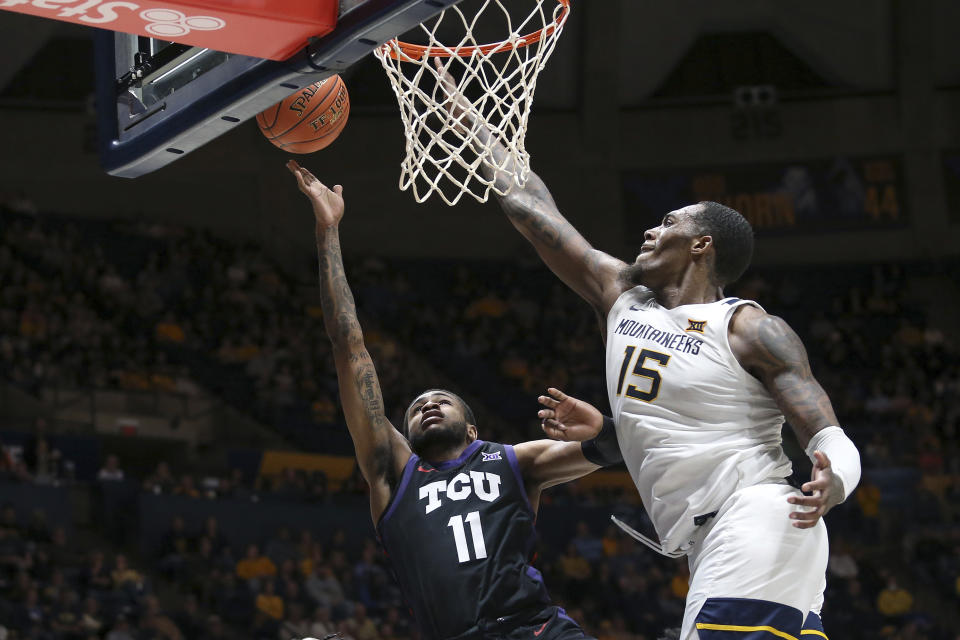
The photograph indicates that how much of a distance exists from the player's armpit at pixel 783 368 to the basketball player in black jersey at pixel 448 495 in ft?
3.28

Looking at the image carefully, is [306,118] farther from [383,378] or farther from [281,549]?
[383,378]

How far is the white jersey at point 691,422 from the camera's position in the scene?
124 inches

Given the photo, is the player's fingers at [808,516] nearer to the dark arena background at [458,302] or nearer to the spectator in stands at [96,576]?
the dark arena background at [458,302]

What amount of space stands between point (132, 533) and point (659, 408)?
9.37 m

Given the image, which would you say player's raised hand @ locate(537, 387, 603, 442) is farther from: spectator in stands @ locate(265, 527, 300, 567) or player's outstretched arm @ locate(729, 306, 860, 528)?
spectator in stands @ locate(265, 527, 300, 567)

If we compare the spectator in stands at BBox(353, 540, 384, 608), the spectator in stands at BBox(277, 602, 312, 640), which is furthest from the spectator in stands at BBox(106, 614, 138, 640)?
the spectator in stands at BBox(353, 540, 384, 608)

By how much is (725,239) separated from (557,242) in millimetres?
618

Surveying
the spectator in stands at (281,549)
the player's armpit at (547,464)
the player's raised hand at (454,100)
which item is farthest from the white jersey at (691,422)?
the spectator in stands at (281,549)

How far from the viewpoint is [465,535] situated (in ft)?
13.3

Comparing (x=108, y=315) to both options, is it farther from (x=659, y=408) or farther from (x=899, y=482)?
(x=659, y=408)

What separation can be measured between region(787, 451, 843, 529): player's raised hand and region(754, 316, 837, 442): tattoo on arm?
0.20 m

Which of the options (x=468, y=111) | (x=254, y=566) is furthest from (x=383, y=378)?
(x=468, y=111)

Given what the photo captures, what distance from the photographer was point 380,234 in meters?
19.7

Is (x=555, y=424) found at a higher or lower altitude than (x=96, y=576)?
higher
